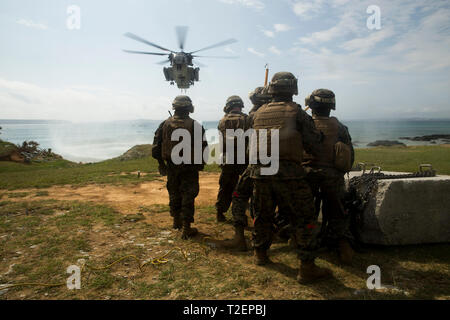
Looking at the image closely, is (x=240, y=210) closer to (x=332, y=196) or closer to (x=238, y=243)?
(x=238, y=243)

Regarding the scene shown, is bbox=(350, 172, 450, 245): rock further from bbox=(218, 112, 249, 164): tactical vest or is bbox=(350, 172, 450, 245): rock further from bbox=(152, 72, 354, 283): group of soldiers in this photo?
bbox=(218, 112, 249, 164): tactical vest

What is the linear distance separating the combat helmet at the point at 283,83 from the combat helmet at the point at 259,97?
1.90 m

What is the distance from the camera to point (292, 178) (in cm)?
376

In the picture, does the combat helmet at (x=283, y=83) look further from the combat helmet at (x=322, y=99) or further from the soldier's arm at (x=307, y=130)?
the combat helmet at (x=322, y=99)

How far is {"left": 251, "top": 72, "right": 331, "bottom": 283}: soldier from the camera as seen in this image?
12.4 ft

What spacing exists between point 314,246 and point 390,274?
1093 mm

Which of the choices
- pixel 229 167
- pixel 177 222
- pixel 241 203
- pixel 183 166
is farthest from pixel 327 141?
pixel 177 222

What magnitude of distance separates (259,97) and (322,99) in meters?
1.90

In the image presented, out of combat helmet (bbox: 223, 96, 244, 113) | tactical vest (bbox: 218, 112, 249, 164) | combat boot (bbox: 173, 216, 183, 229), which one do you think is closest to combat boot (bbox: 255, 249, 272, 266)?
combat boot (bbox: 173, 216, 183, 229)
